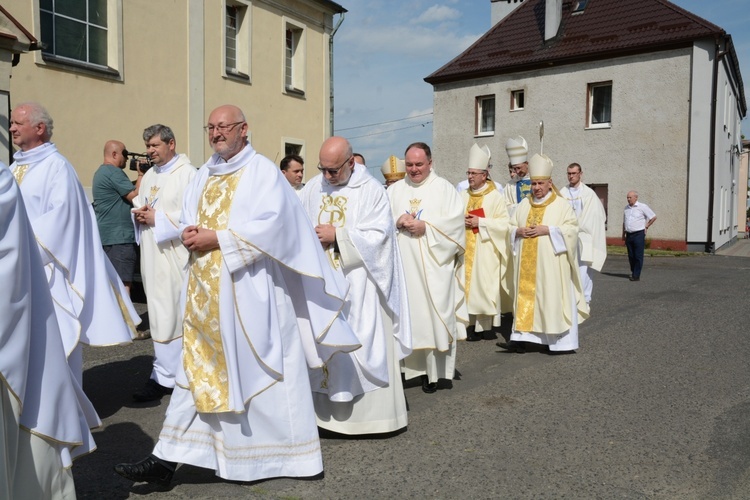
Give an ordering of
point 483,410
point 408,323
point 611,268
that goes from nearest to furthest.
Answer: point 408,323 → point 483,410 → point 611,268

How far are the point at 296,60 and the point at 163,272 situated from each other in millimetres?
15025

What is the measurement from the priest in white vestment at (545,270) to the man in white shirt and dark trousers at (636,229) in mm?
7327

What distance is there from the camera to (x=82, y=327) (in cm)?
478

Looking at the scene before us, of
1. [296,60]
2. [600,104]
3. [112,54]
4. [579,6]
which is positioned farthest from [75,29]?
[579,6]

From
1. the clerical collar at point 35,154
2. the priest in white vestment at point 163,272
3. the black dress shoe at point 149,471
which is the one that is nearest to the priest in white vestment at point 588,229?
the priest in white vestment at point 163,272

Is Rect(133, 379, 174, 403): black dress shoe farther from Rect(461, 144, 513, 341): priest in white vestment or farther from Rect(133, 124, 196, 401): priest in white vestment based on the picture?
Rect(461, 144, 513, 341): priest in white vestment

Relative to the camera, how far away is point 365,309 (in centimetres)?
479

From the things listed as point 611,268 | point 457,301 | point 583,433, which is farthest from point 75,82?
point 611,268

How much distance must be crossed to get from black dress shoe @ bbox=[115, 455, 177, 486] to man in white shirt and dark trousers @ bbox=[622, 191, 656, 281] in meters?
12.6

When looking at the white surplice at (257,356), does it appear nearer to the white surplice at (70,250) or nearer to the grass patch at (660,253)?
the white surplice at (70,250)

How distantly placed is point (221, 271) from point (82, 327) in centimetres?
142

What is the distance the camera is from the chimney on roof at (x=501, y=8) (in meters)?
31.4

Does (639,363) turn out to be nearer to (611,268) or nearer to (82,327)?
(82,327)

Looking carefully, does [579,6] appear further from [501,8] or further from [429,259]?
[429,259]
